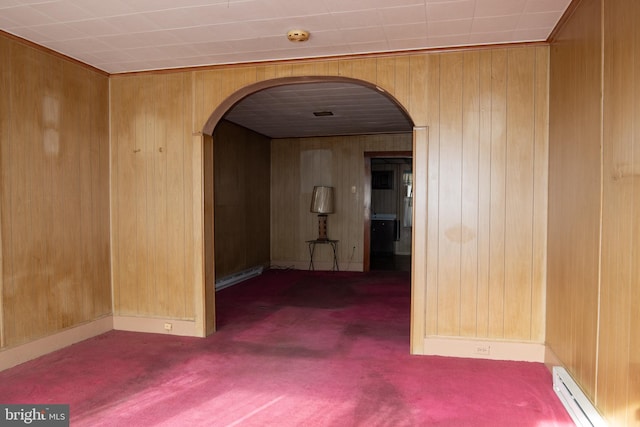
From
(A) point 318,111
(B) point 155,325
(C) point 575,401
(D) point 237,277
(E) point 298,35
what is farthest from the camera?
(D) point 237,277

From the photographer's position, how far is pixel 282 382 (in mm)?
3150

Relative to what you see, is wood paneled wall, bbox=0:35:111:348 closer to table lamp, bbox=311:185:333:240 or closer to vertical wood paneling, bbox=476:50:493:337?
vertical wood paneling, bbox=476:50:493:337

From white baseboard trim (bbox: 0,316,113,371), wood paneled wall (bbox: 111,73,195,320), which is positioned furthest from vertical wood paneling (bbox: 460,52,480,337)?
white baseboard trim (bbox: 0,316,113,371)

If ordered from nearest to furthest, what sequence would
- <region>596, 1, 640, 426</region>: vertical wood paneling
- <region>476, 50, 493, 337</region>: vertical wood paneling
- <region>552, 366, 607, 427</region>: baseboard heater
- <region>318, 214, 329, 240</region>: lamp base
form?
<region>596, 1, 640, 426</region>: vertical wood paneling < <region>552, 366, 607, 427</region>: baseboard heater < <region>476, 50, 493, 337</region>: vertical wood paneling < <region>318, 214, 329, 240</region>: lamp base

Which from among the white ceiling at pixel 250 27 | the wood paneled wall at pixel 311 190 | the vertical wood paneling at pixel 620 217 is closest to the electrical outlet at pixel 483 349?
the vertical wood paneling at pixel 620 217

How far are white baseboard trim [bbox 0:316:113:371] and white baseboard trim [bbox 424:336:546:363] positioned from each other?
10.5 feet

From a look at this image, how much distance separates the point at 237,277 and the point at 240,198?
1385 mm

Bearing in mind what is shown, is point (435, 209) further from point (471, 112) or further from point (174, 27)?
point (174, 27)

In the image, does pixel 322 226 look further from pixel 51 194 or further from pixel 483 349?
pixel 51 194

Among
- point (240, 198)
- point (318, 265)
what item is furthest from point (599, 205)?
point (318, 265)

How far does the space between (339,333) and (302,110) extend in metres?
3.30

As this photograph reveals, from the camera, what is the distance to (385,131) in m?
8.00

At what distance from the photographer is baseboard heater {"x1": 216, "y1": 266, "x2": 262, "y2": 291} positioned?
6.70 meters

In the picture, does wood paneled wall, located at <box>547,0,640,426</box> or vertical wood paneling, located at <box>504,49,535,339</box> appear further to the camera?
vertical wood paneling, located at <box>504,49,535,339</box>
